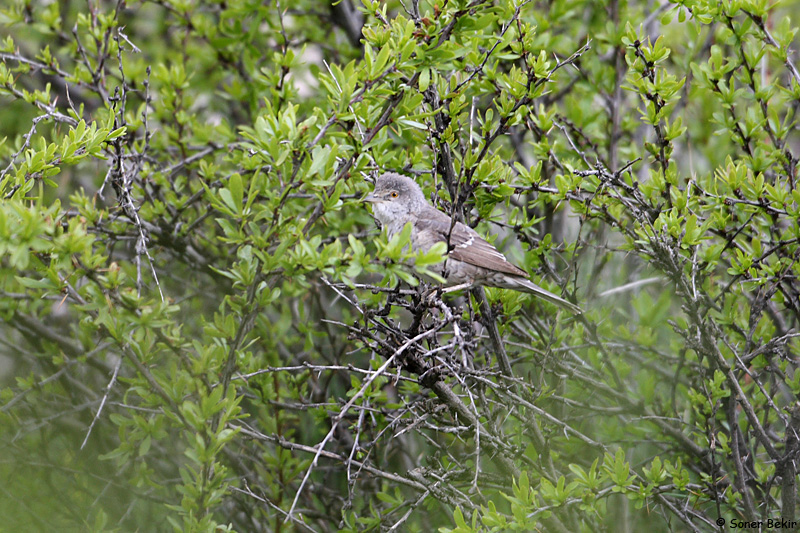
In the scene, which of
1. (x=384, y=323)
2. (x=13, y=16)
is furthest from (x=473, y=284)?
(x=13, y=16)

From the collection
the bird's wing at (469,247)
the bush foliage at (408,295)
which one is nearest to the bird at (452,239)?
the bird's wing at (469,247)

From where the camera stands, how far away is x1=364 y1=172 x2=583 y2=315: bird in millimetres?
3828

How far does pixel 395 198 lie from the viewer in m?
4.14

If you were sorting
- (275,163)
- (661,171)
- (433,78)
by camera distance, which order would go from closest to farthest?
(275,163) < (433,78) < (661,171)

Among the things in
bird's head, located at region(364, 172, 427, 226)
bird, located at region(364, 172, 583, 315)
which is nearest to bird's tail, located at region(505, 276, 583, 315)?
bird, located at region(364, 172, 583, 315)

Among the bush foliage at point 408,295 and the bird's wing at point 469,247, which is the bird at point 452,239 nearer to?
the bird's wing at point 469,247

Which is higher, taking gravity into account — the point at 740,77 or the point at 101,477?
the point at 740,77

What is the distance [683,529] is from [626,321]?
1407mm

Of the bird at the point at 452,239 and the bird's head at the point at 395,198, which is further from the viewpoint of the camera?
the bird's head at the point at 395,198

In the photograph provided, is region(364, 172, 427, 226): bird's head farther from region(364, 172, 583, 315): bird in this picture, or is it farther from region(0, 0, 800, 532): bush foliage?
region(0, 0, 800, 532): bush foliage

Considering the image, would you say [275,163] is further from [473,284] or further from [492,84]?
[492,84]

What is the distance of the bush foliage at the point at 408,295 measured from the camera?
293 cm

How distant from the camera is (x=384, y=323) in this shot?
128 inches

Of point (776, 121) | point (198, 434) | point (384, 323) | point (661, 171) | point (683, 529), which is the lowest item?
point (683, 529)
